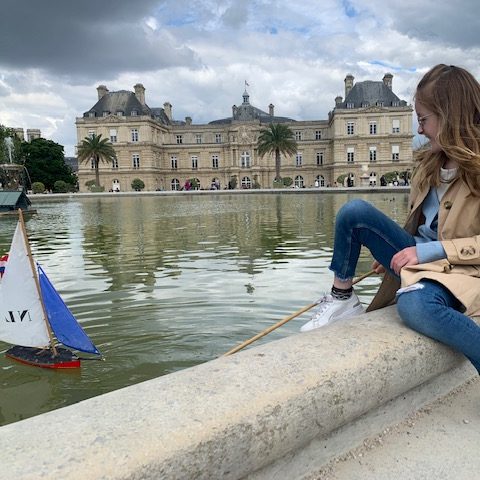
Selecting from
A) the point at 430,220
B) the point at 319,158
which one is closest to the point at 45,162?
the point at 319,158

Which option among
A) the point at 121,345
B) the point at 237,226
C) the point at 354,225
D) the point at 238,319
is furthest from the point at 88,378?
the point at 237,226

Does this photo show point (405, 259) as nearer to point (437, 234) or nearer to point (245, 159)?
point (437, 234)

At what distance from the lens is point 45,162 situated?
197 feet

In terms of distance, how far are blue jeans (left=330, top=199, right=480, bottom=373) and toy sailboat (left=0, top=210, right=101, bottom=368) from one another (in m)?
2.06

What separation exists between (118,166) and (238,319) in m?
66.2

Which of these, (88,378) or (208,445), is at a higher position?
(208,445)

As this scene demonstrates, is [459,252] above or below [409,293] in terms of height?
above

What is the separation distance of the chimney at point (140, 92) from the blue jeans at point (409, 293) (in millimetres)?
72597

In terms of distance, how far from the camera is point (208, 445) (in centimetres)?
131

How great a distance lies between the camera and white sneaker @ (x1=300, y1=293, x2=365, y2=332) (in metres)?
2.59

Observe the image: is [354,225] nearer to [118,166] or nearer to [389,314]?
[389,314]

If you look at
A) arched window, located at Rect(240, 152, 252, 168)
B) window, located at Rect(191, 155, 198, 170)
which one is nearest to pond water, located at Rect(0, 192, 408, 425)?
arched window, located at Rect(240, 152, 252, 168)

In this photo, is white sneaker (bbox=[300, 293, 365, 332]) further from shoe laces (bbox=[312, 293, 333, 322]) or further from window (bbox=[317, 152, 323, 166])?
window (bbox=[317, 152, 323, 166])

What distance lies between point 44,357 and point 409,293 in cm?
275
